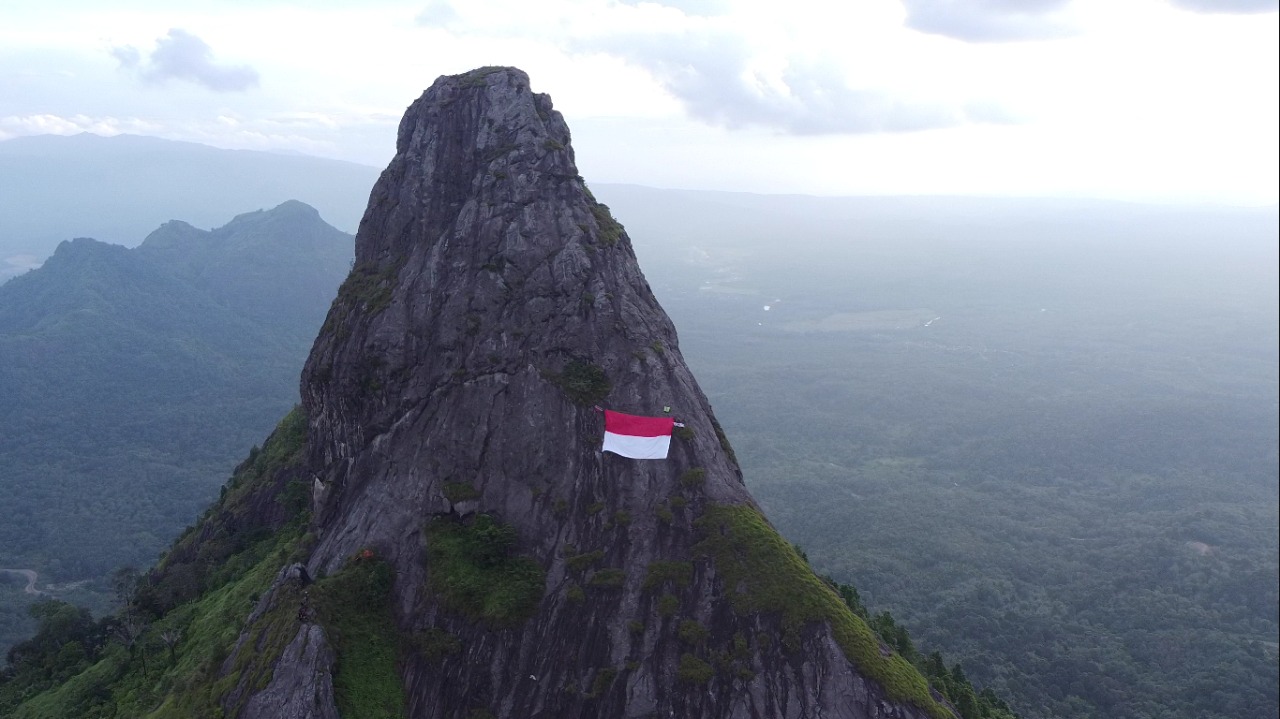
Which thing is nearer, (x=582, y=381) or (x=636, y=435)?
(x=636, y=435)

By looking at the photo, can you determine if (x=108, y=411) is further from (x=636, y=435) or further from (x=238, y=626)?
(x=636, y=435)

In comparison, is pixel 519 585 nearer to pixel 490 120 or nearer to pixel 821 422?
pixel 490 120

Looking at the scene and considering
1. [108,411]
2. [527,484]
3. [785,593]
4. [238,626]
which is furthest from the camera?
[108,411]

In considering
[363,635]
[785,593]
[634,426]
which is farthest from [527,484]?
[785,593]

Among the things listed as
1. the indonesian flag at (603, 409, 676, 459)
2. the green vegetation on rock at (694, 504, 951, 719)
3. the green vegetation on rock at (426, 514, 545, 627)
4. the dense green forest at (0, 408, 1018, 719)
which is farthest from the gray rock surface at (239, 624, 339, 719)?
the green vegetation on rock at (694, 504, 951, 719)

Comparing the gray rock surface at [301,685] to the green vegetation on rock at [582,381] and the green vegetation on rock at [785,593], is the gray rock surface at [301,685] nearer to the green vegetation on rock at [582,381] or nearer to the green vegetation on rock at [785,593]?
the green vegetation on rock at [582,381]

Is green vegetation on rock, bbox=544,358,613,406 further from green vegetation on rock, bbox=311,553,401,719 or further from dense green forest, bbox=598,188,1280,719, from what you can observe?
dense green forest, bbox=598,188,1280,719

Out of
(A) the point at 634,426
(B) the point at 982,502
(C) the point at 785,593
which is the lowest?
(B) the point at 982,502
